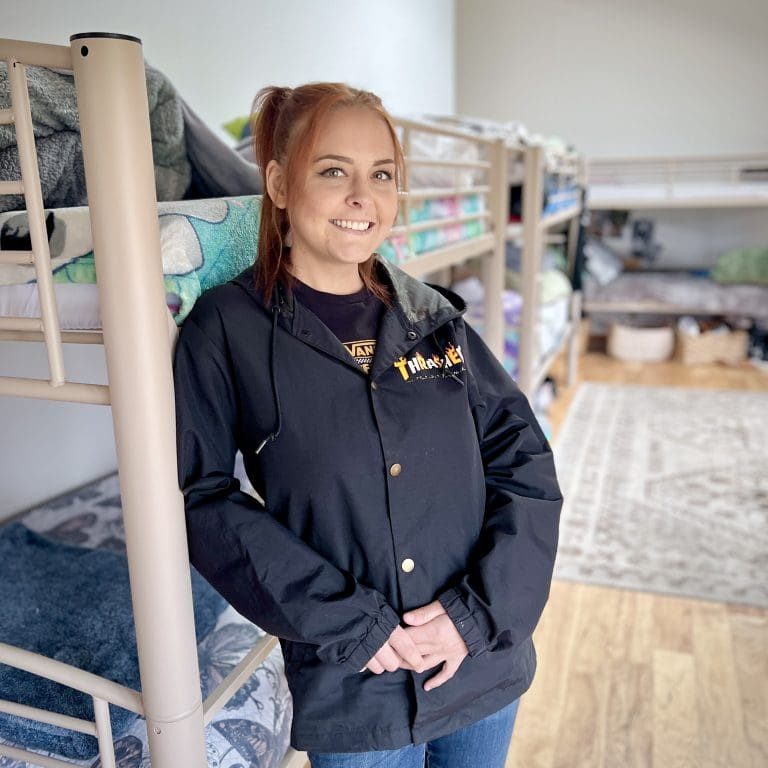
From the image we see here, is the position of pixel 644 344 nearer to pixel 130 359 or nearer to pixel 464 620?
pixel 464 620

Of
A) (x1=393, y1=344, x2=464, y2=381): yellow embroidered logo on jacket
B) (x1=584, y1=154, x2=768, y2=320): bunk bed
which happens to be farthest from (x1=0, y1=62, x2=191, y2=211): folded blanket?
(x1=584, y1=154, x2=768, y2=320): bunk bed

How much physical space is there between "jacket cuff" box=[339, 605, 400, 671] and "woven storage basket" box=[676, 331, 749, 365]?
13.5ft

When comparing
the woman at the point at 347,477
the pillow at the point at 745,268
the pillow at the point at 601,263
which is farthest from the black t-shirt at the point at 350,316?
the pillow at the point at 745,268

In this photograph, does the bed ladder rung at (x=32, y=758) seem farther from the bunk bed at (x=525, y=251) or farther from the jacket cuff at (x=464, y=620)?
the bunk bed at (x=525, y=251)

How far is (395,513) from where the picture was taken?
2.90ft

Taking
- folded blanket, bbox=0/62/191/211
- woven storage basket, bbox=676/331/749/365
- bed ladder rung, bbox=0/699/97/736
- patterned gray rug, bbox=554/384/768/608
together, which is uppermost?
folded blanket, bbox=0/62/191/211

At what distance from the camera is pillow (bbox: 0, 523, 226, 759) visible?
103 cm

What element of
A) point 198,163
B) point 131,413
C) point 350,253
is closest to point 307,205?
point 350,253

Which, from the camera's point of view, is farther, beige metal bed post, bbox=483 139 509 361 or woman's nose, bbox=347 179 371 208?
beige metal bed post, bbox=483 139 509 361

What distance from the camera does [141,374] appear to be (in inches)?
30.5

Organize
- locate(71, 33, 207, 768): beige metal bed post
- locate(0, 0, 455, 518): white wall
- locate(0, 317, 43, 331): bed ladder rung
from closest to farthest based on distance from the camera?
locate(71, 33, 207, 768): beige metal bed post, locate(0, 317, 43, 331): bed ladder rung, locate(0, 0, 455, 518): white wall

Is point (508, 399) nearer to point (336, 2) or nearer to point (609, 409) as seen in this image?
point (336, 2)

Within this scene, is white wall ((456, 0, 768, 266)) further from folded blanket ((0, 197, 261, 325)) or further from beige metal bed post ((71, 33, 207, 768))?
beige metal bed post ((71, 33, 207, 768))

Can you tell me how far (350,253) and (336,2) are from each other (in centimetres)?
244
